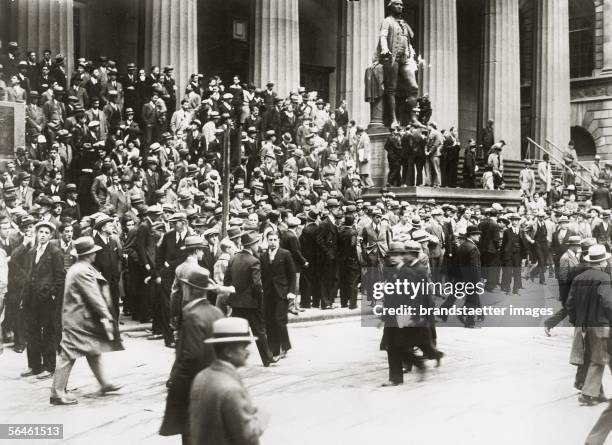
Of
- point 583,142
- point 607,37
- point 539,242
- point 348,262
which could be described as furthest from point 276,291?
point 583,142

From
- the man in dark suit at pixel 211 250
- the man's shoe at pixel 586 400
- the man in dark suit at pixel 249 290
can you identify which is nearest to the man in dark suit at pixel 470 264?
the man in dark suit at pixel 211 250

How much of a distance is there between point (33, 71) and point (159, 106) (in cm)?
313

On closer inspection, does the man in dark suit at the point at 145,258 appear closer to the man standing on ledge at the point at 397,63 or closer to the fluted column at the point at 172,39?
the man standing on ledge at the point at 397,63

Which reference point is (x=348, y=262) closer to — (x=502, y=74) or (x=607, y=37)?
(x=502, y=74)

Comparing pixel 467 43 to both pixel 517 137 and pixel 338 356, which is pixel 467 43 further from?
pixel 338 356

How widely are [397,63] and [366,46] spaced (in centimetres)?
837

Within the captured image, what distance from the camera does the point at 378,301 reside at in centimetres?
1658

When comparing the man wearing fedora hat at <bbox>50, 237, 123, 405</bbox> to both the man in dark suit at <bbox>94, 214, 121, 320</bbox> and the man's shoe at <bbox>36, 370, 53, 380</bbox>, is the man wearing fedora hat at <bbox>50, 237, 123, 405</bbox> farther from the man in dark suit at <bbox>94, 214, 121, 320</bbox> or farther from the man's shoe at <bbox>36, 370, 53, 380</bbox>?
the man in dark suit at <bbox>94, 214, 121, 320</bbox>

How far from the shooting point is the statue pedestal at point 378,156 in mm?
22516

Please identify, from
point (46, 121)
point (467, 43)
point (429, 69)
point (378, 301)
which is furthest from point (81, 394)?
point (467, 43)

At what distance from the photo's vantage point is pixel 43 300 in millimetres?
10039

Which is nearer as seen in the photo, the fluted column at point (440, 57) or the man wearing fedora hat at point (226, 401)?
the man wearing fedora hat at point (226, 401)

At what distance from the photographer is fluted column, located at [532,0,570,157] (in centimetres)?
3591

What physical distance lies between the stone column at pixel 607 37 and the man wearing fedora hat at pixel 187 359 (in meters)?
37.9
